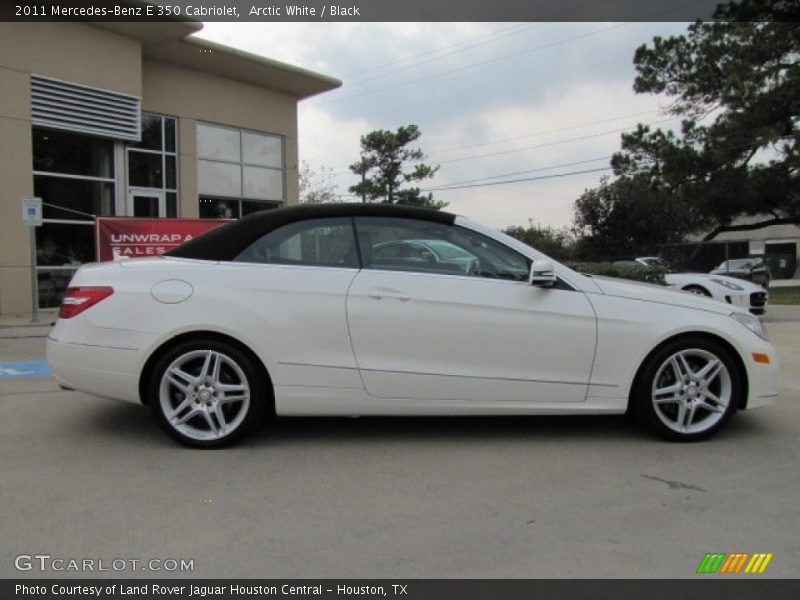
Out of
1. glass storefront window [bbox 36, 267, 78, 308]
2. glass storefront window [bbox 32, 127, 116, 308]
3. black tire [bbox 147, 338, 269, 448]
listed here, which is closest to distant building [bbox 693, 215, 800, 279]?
glass storefront window [bbox 32, 127, 116, 308]

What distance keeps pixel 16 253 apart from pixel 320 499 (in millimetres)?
13365

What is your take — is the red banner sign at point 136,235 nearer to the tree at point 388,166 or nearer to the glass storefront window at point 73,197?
the glass storefront window at point 73,197

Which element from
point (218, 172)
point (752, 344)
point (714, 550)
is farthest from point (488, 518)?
point (218, 172)

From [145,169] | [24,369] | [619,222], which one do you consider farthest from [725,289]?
[145,169]

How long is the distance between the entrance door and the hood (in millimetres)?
14942

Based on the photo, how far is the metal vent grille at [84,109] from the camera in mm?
14727

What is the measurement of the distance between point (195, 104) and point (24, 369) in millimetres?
12696

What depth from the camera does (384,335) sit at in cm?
446

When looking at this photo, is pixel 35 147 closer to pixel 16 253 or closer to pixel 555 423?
pixel 16 253

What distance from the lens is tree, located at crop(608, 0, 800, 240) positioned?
30062 mm

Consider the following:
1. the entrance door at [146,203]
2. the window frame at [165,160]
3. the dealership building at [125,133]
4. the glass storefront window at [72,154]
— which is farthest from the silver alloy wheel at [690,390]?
the window frame at [165,160]

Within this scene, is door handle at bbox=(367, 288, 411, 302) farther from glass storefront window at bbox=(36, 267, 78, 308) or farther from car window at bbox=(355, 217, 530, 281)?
glass storefront window at bbox=(36, 267, 78, 308)

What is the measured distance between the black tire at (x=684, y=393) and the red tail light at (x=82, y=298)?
142 inches

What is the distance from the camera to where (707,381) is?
4648 mm
